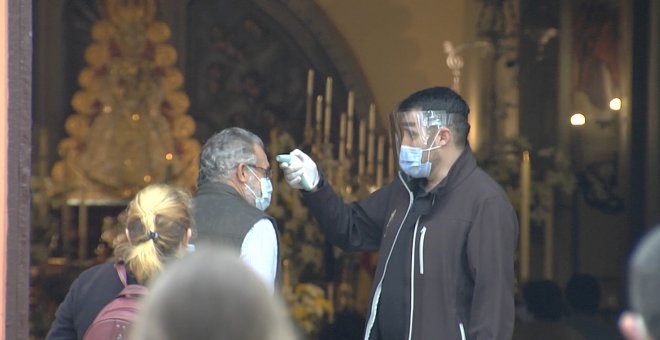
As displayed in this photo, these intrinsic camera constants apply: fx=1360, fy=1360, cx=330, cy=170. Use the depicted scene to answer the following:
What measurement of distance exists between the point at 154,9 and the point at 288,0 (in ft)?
2.59

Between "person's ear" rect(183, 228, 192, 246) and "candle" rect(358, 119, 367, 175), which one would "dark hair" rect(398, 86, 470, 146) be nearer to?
"person's ear" rect(183, 228, 192, 246)

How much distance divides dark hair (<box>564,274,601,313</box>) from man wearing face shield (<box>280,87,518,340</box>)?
1.77 metres

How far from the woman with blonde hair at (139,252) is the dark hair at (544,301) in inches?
112

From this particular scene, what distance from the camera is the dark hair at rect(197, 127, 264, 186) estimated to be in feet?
14.1

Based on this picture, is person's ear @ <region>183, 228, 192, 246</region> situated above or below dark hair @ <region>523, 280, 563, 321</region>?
above

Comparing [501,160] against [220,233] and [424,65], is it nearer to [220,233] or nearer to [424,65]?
[424,65]

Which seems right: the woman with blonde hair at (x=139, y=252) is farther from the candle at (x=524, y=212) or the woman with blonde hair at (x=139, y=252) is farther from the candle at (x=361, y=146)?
the candle at (x=524, y=212)

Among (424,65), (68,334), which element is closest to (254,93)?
(424,65)

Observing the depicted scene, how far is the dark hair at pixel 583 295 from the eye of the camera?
6.22m

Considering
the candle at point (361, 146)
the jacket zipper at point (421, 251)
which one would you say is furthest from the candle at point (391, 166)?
the jacket zipper at point (421, 251)

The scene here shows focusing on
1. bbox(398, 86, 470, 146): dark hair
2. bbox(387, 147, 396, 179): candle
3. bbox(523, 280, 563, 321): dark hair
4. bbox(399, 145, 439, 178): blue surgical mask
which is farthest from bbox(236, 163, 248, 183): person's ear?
bbox(387, 147, 396, 179): candle

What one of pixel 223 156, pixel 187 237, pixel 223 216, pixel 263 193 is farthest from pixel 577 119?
pixel 187 237

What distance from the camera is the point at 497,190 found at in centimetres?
445

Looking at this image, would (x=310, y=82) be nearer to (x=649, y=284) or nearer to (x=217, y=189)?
(x=217, y=189)
